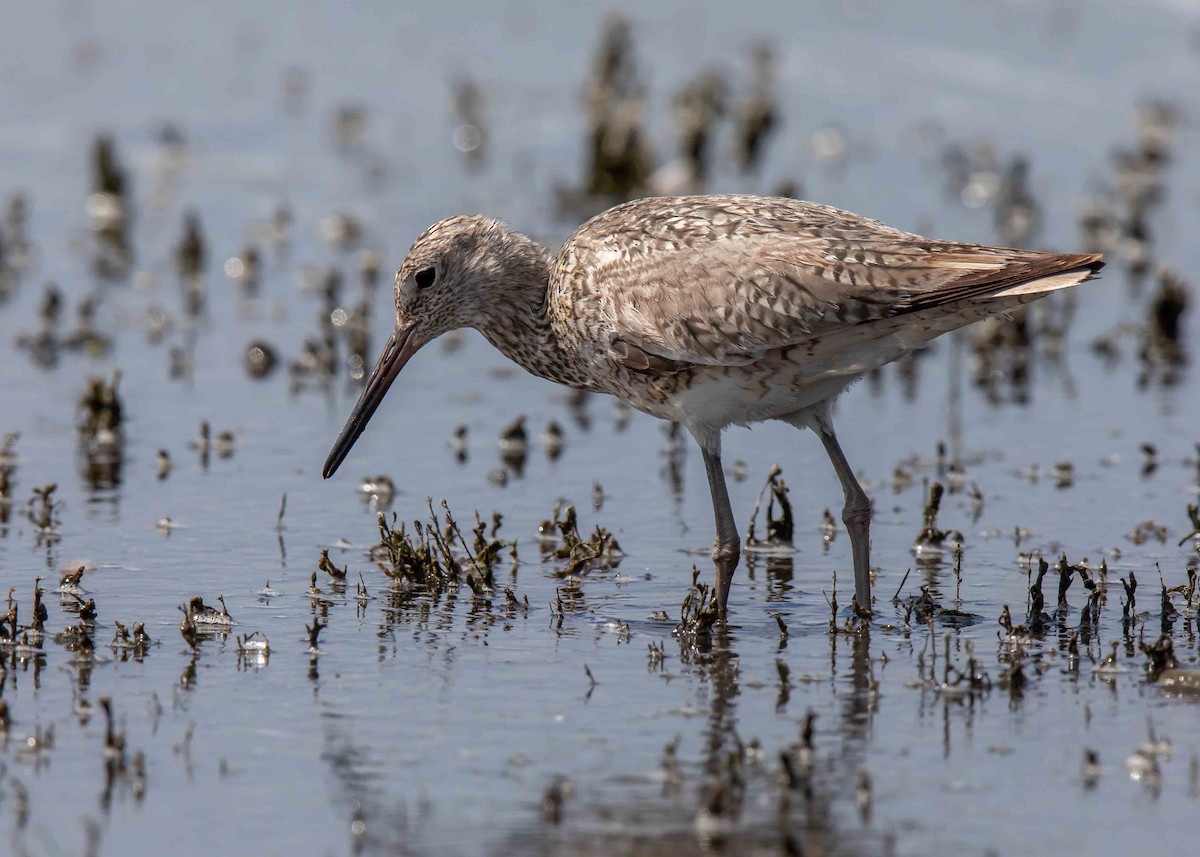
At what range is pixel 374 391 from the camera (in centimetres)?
839

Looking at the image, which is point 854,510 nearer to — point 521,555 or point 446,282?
point 521,555

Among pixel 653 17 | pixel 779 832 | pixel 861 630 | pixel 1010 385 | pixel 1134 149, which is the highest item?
pixel 653 17

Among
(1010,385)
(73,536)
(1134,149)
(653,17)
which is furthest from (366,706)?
(653,17)

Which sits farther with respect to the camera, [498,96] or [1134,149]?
[498,96]

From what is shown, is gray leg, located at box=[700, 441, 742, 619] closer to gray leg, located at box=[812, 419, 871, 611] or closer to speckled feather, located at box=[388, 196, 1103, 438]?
speckled feather, located at box=[388, 196, 1103, 438]

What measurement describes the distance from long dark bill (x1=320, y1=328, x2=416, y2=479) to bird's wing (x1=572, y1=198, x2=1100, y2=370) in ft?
3.36

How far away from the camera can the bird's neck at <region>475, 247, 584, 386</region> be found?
819cm

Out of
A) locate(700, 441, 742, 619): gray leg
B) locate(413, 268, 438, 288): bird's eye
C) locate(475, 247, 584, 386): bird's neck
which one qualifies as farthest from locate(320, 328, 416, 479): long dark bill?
locate(700, 441, 742, 619): gray leg

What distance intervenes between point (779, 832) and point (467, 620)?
2307 mm

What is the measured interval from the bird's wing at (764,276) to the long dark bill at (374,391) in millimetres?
1023

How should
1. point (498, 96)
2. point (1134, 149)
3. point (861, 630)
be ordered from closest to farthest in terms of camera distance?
point (861, 630)
point (1134, 149)
point (498, 96)

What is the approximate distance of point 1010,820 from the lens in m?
5.41

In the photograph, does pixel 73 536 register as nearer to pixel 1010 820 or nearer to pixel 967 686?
pixel 967 686

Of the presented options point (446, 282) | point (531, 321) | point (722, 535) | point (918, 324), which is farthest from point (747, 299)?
point (446, 282)
